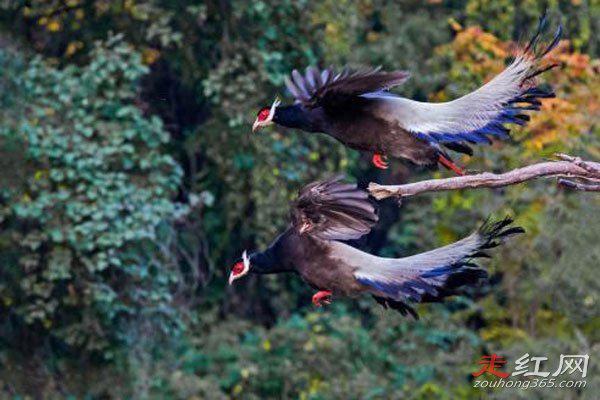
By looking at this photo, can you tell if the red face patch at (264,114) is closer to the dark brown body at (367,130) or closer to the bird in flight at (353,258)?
the dark brown body at (367,130)

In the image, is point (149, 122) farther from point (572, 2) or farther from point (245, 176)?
point (572, 2)

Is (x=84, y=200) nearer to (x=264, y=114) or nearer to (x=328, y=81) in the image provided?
(x=264, y=114)

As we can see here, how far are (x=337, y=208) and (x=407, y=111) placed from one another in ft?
2.14

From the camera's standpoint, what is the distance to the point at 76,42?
951 centimetres

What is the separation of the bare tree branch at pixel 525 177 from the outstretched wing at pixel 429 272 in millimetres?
209

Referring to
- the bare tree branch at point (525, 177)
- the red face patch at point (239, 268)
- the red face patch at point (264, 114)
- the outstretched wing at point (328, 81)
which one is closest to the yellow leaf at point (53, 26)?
the red face patch at point (264, 114)

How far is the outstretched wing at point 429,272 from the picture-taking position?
4.63m

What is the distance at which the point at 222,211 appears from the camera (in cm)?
987

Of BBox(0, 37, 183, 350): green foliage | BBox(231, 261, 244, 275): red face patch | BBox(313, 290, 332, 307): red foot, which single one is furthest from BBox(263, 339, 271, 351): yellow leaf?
BBox(313, 290, 332, 307): red foot

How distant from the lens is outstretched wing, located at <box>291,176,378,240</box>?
4.66 metres

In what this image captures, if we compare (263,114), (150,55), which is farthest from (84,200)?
(263,114)

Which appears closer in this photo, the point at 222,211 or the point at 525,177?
the point at 525,177

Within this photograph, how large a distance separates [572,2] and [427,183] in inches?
248

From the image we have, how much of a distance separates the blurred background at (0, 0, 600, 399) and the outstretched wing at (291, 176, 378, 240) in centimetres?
397
